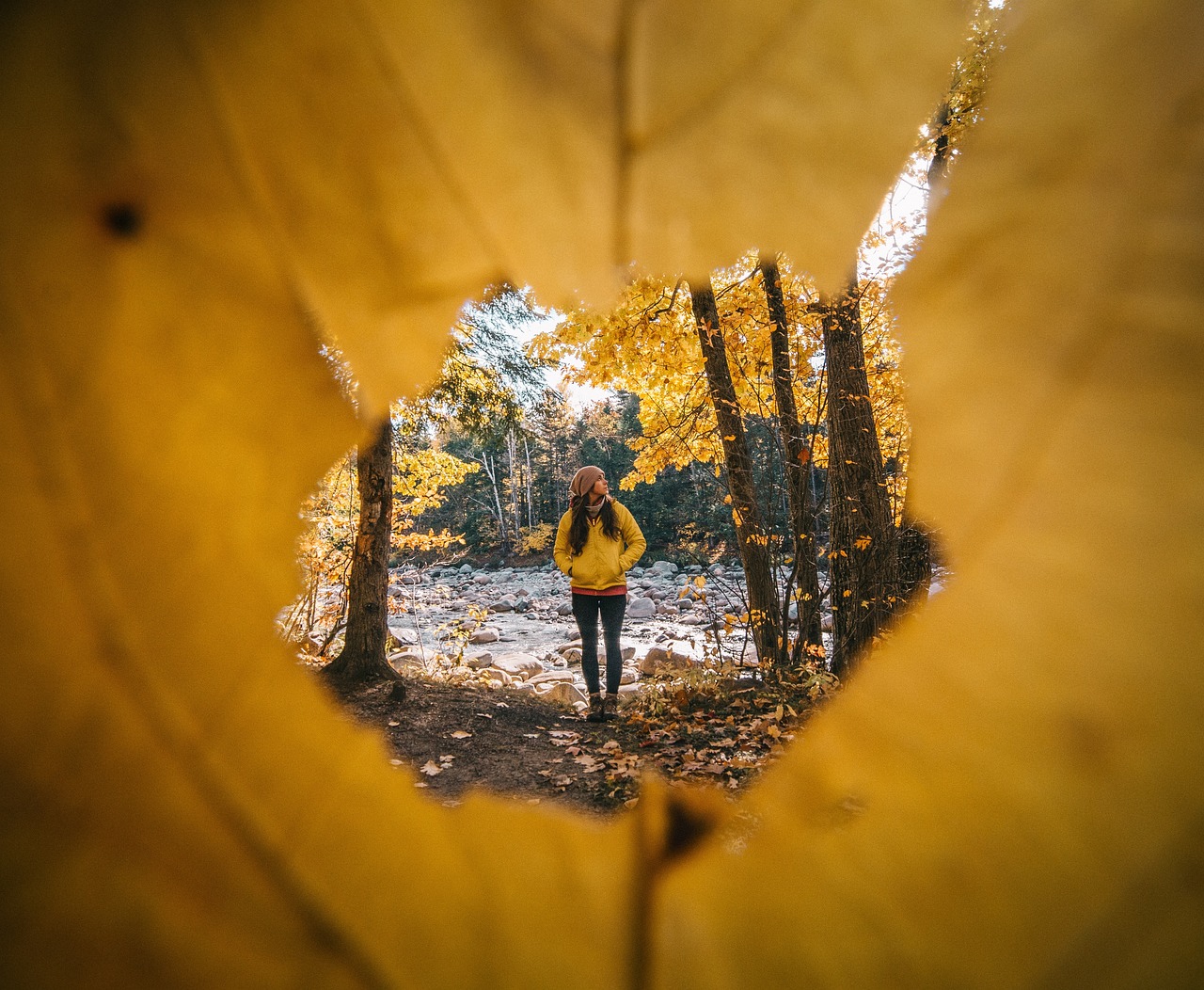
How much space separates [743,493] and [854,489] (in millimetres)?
1291

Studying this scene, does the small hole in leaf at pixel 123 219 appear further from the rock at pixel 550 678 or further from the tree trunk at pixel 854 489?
the rock at pixel 550 678

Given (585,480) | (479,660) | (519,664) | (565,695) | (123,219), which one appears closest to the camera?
(123,219)

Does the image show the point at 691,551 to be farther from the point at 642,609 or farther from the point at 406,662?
the point at 642,609

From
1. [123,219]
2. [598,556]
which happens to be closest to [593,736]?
[598,556]

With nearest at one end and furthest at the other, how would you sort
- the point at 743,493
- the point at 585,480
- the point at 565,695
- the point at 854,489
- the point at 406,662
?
the point at 585,480 < the point at 854,489 < the point at 743,493 < the point at 565,695 < the point at 406,662

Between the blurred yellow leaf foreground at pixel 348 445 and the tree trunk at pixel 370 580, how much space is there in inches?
195

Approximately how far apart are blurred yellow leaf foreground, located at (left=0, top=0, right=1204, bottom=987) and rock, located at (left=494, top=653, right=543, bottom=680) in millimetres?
7426

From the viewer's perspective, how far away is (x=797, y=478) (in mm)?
5004

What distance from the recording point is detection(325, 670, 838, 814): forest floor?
334 centimetres

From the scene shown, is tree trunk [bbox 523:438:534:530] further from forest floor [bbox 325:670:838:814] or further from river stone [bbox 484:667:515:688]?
forest floor [bbox 325:670:838:814]

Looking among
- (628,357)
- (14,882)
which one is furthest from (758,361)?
(14,882)

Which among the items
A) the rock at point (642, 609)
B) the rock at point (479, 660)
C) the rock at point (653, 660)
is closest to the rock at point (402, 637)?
the rock at point (479, 660)

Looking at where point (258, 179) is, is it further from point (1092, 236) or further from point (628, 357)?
point (628, 357)

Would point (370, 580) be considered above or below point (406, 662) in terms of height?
above
